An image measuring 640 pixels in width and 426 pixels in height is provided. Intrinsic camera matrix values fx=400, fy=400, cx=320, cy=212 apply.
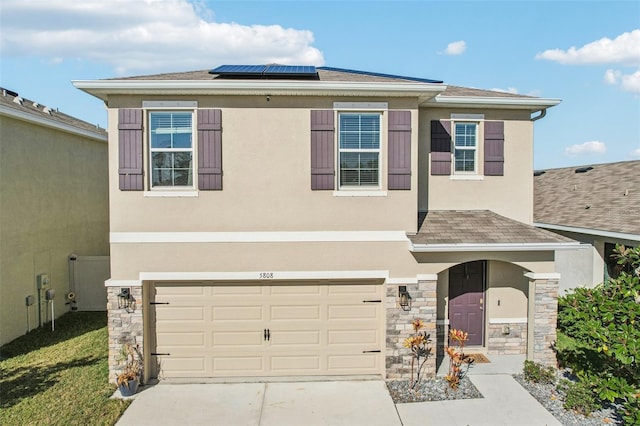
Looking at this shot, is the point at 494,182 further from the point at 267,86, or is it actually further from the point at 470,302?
→ the point at 267,86

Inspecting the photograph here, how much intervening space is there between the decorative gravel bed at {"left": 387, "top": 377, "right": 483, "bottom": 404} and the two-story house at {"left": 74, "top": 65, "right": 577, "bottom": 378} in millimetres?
368

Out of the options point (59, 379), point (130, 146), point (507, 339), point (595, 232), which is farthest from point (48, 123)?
point (595, 232)

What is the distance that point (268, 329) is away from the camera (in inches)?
322

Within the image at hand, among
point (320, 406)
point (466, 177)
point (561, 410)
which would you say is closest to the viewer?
point (561, 410)

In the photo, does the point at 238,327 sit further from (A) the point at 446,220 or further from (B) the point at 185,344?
(A) the point at 446,220

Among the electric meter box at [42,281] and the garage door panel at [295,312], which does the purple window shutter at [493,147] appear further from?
the electric meter box at [42,281]

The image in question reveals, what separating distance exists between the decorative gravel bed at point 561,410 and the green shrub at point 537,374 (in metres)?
0.08

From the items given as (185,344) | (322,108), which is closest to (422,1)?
(322,108)

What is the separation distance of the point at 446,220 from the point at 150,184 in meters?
6.25

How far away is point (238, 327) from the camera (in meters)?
8.18

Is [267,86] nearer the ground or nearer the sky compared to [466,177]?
nearer the sky

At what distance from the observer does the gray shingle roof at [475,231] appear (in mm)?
7883

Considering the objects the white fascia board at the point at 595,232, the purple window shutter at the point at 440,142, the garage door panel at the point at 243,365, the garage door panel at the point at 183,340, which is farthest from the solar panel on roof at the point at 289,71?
the white fascia board at the point at 595,232

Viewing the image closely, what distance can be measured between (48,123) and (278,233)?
7.90m
